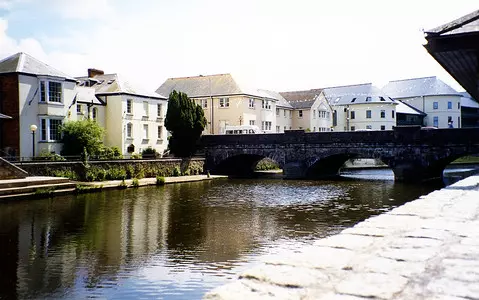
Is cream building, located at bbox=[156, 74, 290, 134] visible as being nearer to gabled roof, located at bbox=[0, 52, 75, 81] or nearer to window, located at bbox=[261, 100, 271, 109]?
window, located at bbox=[261, 100, 271, 109]

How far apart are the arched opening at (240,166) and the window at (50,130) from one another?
1556cm

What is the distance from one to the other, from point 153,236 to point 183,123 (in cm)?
2892

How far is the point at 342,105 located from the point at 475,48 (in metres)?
63.9

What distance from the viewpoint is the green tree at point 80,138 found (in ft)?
117

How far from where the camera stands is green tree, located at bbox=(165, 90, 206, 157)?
43.6m

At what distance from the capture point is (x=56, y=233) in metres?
16.1

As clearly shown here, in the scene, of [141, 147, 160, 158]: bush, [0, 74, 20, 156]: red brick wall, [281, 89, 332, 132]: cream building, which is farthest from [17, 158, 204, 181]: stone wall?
[281, 89, 332, 132]: cream building

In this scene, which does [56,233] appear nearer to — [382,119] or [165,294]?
[165,294]

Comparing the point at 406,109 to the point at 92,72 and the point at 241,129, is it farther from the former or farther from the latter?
the point at 92,72

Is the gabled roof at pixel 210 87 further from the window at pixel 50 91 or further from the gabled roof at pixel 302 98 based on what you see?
the window at pixel 50 91

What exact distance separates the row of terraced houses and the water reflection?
1045cm

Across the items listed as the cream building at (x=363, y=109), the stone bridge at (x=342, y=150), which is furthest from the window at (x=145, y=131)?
the cream building at (x=363, y=109)

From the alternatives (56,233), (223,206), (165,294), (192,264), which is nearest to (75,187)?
(223,206)

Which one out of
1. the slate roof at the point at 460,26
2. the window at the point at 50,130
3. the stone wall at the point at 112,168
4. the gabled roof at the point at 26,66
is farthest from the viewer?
the window at the point at 50,130
